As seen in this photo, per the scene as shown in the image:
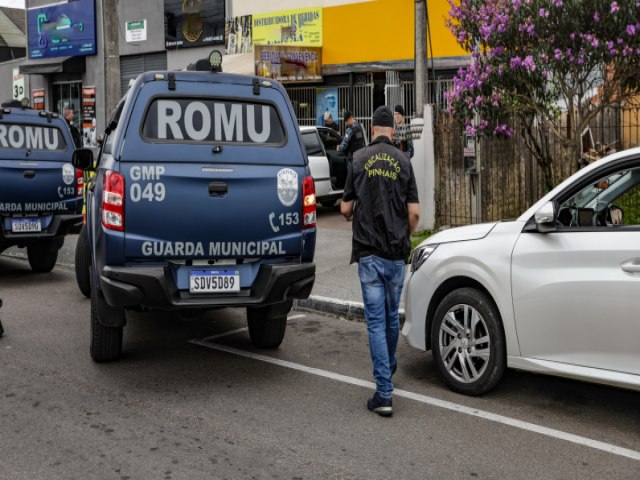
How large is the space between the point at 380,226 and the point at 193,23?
67.5ft

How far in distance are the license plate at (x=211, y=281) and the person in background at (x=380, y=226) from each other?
3.24ft

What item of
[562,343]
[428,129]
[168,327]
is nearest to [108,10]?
[428,129]

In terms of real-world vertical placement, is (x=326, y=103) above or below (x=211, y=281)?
Result: above

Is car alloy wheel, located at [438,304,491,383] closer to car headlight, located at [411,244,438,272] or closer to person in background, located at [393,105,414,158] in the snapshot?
car headlight, located at [411,244,438,272]

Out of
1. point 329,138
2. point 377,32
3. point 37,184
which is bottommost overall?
point 37,184

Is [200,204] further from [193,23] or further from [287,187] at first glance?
[193,23]

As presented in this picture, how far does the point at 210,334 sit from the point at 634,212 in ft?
12.7

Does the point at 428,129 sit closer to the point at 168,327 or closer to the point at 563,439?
the point at 168,327

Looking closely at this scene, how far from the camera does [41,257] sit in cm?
1159

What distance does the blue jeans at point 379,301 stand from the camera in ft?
18.4

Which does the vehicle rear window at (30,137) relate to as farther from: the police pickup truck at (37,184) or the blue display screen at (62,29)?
the blue display screen at (62,29)

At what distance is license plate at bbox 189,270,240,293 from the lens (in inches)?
242

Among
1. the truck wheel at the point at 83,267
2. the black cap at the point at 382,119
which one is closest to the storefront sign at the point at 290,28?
the truck wheel at the point at 83,267

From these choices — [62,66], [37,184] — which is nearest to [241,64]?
[37,184]
